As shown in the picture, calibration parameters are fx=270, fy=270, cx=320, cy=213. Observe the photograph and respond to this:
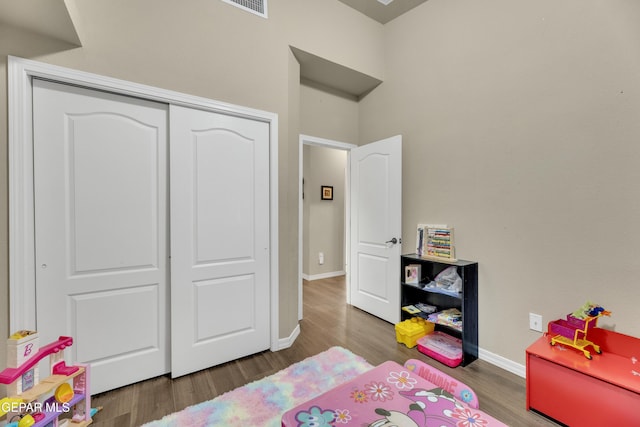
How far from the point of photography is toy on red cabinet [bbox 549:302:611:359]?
164cm

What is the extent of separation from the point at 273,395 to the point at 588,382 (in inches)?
73.0

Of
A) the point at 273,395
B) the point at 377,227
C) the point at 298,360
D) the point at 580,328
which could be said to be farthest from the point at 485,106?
the point at 273,395

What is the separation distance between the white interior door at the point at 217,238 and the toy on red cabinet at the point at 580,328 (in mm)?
2124

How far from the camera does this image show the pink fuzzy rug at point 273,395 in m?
1.61

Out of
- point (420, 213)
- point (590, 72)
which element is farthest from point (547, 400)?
point (590, 72)

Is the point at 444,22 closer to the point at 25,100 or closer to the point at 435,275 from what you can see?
the point at 435,275

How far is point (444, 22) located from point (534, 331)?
2.80 m

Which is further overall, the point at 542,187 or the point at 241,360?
the point at 241,360

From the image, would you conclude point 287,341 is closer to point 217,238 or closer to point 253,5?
point 217,238

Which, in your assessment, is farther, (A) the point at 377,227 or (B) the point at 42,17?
(A) the point at 377,227

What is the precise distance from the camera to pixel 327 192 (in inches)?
197

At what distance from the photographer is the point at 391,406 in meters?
1.17

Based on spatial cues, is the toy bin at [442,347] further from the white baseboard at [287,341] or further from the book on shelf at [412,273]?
the white baseboard at [287,341]

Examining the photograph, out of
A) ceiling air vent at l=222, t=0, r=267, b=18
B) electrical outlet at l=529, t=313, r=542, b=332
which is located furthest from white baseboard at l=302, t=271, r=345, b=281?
ceiling air vent at l=222, t=0, r=267, b=18
